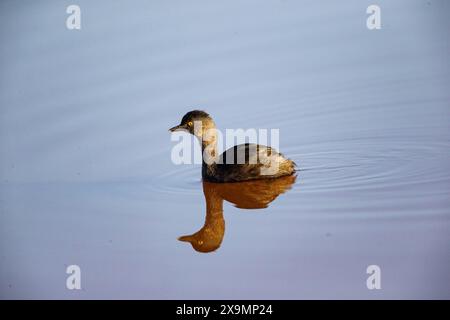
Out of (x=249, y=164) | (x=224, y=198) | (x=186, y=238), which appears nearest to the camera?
(x=186, y=238)

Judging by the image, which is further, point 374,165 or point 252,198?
point 374,165

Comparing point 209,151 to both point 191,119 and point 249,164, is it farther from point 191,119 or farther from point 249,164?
point 249,164

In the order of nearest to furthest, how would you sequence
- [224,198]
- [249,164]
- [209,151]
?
1. [224,198]
2. [249,164]
3. [209,151]

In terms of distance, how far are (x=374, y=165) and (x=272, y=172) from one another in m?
1.00

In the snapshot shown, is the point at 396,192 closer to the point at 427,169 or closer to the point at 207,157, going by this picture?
the point at 427,169

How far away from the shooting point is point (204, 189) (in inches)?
296

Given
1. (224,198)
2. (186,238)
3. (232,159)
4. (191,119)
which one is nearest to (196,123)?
(191,119)

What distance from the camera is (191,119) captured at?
7.77 meters

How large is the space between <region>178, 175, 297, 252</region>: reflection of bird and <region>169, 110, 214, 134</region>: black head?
54 centimetres

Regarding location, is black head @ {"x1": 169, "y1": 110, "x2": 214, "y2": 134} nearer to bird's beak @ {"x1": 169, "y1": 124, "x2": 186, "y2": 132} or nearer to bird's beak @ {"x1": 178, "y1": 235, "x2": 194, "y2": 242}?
bird's beak @ {"x1": 169, "y1": 124, "x2": 186, "y2": 132}

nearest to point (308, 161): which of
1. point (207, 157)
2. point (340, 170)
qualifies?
point (340, 170)

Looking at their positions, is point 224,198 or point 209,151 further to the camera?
point 209,151

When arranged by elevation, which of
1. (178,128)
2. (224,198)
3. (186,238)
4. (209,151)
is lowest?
(186,238)

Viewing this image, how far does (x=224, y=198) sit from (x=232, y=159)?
527mm
